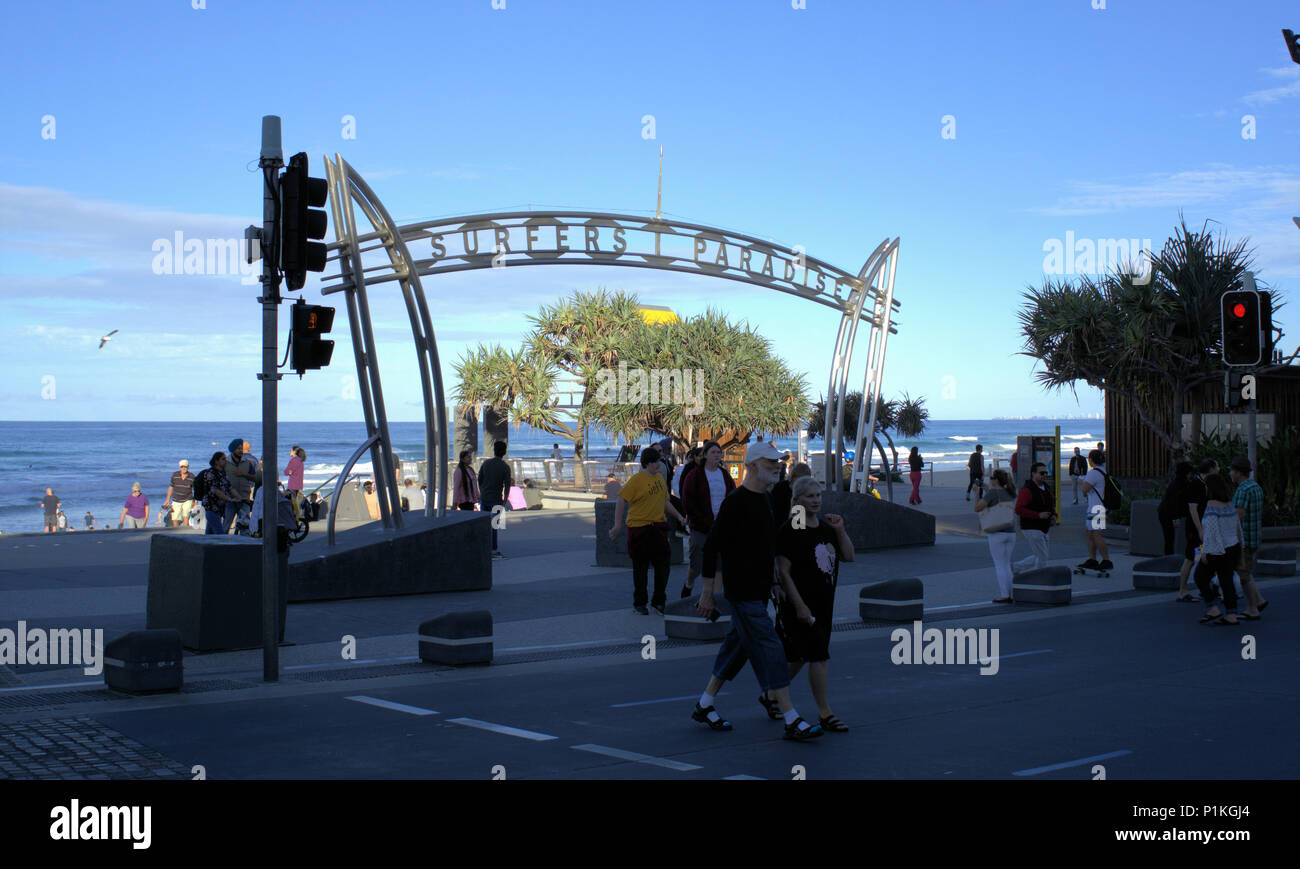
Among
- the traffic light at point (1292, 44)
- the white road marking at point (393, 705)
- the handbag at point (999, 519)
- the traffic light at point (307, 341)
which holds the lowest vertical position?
the white road marking at point (393, 705)

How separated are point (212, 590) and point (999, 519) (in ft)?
27.0

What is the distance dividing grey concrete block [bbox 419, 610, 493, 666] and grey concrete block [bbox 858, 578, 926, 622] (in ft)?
14.2

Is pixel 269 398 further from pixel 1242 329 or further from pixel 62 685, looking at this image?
pixel 1242 329

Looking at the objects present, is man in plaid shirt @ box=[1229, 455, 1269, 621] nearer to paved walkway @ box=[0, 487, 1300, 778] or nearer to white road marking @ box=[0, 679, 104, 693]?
paved walkway @ box=[0, 487, 1300, 778]

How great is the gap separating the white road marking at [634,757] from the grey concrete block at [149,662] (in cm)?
334

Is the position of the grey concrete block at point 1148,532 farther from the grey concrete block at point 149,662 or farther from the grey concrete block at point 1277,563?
the grey concrete block at point 149,662

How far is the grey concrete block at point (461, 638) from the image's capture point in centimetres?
966

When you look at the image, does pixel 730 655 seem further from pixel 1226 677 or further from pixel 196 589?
pixel 196 589

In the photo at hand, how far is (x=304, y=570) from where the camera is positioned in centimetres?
1313

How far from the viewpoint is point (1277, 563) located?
52.3 ft

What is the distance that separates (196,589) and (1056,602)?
898cm

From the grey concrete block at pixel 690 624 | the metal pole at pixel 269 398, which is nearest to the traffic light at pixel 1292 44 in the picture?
the grey concrete block at pixel 690 624

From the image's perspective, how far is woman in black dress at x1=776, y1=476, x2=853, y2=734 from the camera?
7133mm
